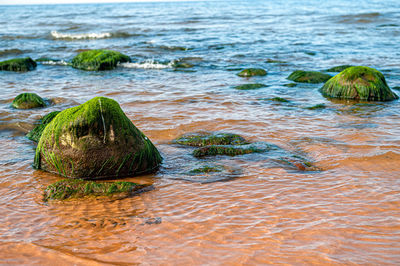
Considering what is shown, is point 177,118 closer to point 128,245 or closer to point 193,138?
point 193,138

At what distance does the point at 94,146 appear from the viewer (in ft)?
16.1

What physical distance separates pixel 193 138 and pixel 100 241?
300 cm

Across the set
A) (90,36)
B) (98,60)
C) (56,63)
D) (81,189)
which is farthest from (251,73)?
(90,36)

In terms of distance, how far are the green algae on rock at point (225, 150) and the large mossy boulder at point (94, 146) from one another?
86 centimetres

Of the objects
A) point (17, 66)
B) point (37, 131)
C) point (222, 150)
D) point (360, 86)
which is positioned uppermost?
point (17, 66)

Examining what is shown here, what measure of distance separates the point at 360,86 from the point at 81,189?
22.7ft

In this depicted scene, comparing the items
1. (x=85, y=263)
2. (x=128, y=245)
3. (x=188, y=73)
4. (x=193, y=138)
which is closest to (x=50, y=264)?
(x=85, y=263)

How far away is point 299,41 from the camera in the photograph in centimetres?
1872

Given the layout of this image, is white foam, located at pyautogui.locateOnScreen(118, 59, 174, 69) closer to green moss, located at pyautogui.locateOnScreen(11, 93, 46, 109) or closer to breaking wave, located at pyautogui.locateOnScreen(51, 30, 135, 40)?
green moss, located at pyautogui.locateOnScreen(11, 93, 46, 109)

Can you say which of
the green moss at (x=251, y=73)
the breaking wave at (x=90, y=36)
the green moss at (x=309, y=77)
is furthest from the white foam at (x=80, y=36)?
the green moss at (x=309, y=77)

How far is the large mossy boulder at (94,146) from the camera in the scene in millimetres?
4918

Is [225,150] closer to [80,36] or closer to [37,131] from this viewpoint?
[37,131]

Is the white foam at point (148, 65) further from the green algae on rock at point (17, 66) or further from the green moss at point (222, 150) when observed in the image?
the green moss at point (222, 150)

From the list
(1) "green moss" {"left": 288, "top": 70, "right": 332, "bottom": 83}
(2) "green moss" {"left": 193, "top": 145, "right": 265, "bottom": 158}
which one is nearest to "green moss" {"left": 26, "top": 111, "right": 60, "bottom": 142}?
(2) "green moss" {"left": 193, "top": 145, "right": 265, "bottom": 158}
